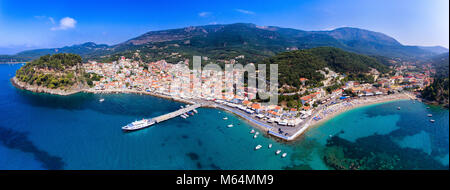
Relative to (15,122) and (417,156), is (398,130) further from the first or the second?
(15,122)

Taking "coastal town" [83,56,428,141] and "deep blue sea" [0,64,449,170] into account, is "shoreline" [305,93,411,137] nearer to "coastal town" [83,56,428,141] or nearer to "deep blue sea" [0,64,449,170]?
"coastal town" [83,56,428,141]

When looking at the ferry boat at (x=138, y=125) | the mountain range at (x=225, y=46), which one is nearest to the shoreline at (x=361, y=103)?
the ferry boat at (x=138, y=125)

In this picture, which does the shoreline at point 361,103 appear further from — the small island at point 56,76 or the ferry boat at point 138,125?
the small island at point 56,76

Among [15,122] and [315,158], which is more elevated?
[15,122]

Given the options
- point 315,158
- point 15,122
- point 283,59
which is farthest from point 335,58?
point 15,122

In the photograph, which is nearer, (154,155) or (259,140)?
(154,155)

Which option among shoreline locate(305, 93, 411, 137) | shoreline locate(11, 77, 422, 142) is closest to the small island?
shoreline locate(11, 77, 422, 142)

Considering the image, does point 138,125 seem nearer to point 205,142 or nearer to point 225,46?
point 205,142
